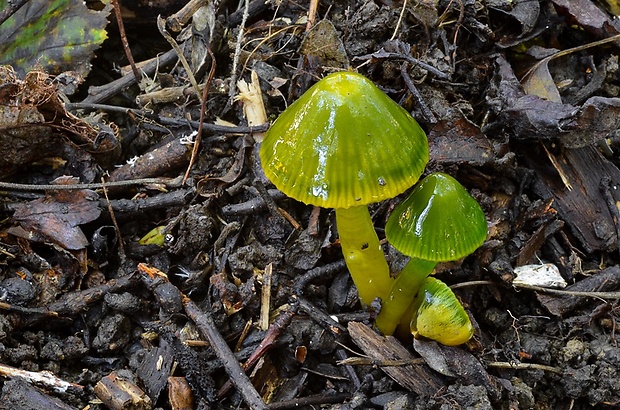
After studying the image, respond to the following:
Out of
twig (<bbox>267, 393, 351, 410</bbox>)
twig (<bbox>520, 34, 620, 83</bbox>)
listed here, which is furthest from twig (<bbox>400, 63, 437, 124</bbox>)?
twig (<bbox>267, 393, 351, 410</bbox>)

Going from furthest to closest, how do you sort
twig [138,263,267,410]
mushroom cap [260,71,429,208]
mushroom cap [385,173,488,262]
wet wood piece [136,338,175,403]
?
1. wet wood piece [136,338,175,403]
2. twig [138,263,267,410]
3. mushroom cap [385,173,488,262]
4. mushroom cap [260,71,429,208]

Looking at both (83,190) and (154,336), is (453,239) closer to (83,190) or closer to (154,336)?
(154,336)

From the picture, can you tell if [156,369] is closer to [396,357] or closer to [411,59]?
[396,357]

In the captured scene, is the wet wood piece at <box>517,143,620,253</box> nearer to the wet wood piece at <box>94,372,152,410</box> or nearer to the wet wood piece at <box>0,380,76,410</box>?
the wet wood piece at <box>94,372,152,410</box>

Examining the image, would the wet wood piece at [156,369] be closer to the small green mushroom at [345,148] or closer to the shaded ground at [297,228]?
the shaded ground at [297,228]

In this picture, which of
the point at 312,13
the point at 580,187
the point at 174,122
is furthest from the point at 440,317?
the point at 312,13

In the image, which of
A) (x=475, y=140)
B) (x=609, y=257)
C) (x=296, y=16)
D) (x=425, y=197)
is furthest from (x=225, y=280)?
(x=609, y=257)

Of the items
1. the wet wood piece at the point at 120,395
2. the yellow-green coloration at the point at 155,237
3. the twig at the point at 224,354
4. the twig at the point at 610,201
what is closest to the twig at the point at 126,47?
the yellow-green coloration at the point at 155,237
